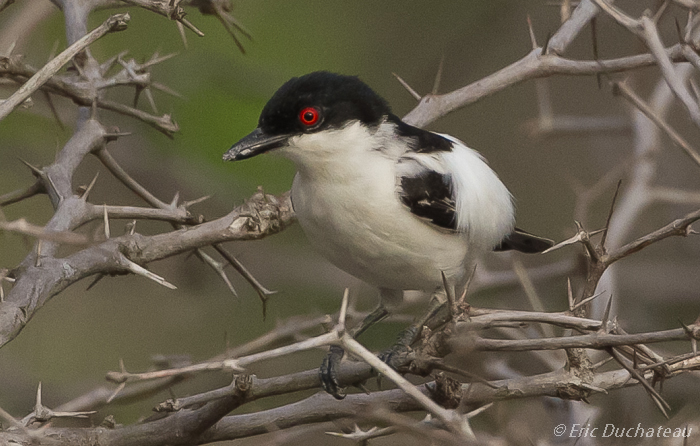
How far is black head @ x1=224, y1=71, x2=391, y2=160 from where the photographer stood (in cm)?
363

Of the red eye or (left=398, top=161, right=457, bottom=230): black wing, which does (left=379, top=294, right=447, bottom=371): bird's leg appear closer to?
(left=398, top=161, right=457, bottom=230): black wing

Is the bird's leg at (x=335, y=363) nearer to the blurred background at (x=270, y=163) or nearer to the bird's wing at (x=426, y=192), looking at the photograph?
the bird's wing at (x=426, y=192)

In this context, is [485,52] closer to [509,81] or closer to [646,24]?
[509,81]

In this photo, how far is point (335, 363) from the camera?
3.66 metres

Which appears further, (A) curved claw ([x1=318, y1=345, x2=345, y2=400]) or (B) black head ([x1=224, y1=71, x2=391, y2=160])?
(B) black head ([x1=224, y1=71, x2=391, y2=160])

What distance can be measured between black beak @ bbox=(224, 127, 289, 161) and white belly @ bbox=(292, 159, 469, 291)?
23cm

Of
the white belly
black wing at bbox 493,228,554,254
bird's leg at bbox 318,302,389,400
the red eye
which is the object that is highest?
the red eye

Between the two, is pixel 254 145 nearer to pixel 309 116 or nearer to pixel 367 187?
pixel 309 116

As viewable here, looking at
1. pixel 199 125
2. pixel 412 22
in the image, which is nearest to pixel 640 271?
pixel 412 22

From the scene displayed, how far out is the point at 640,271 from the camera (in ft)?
20.8

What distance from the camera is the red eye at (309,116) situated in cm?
367

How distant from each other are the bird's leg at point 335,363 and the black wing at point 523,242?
0.71m

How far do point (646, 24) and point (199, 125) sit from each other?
8.90ft

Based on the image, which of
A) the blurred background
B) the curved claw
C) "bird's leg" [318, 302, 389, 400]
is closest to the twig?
"bird's leg" [318, 302, 389, 400]
